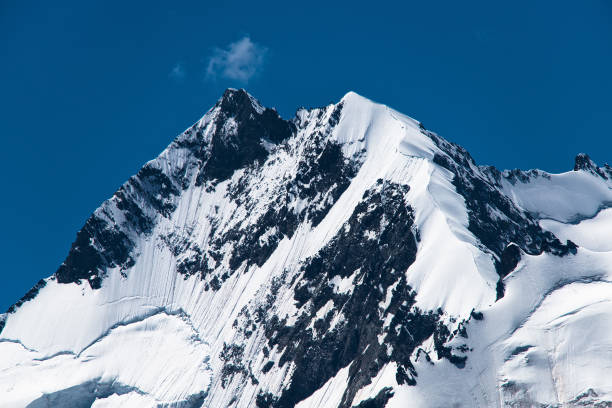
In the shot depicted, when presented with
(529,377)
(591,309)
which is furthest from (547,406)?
(591,309)

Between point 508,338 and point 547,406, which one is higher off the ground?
point 508,338

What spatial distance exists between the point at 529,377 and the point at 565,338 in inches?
337

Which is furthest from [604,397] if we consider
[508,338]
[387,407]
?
[387,407]

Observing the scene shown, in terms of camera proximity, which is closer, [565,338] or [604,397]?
[604,397]

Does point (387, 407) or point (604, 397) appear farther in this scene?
point (387, 407)

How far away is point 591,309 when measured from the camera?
7840 inches

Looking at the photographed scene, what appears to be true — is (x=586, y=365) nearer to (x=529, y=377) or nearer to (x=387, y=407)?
(x=529, y=377)

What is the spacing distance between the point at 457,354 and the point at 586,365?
1894cm

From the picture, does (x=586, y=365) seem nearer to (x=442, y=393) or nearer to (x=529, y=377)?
(x=529, y=377)

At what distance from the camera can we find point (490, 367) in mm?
196375

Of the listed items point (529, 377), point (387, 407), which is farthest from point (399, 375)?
point (529, 377)

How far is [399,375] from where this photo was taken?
656ft

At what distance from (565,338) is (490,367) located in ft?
38.1

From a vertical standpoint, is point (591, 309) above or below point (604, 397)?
above
